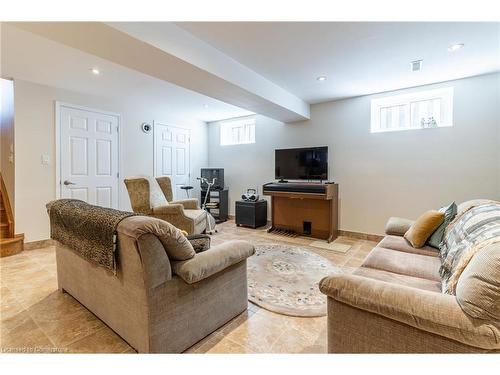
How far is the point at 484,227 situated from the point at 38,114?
194 inches

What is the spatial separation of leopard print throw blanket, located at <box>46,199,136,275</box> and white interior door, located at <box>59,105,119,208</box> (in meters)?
2.13

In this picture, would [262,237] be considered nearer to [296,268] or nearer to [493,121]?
[296,268]

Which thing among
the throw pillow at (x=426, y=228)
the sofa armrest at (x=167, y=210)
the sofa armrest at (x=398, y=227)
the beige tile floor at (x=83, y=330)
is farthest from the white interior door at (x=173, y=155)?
the throw pillow at (x=426, y=228)

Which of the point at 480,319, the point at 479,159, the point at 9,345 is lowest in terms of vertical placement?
the point at 9,345

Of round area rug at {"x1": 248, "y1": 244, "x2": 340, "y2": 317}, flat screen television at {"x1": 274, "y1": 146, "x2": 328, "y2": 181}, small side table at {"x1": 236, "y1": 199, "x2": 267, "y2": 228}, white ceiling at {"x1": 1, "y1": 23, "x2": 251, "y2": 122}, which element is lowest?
round area rug at {"x1": 248, "y1": 244, "x2": 340, "y2": 317}

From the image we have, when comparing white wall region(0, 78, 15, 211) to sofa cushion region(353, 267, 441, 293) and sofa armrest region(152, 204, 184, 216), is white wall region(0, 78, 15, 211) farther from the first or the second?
sofa cushion region(353, 267, 441, 293)

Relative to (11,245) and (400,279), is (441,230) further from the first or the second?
(11,245)

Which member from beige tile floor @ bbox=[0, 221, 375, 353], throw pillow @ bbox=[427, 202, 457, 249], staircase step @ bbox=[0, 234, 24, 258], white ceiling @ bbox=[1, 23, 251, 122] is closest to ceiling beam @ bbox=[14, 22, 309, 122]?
white ceiling @ bbox=[1, 23, 251, 122]

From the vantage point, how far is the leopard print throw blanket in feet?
4.46

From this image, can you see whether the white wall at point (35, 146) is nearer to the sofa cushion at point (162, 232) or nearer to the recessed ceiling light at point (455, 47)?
the sofa cushion at point (162, 232)

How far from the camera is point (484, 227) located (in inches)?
53.2

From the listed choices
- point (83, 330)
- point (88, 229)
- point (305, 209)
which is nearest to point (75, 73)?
point (88, 229)

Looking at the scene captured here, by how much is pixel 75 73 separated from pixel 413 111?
4743 mm
